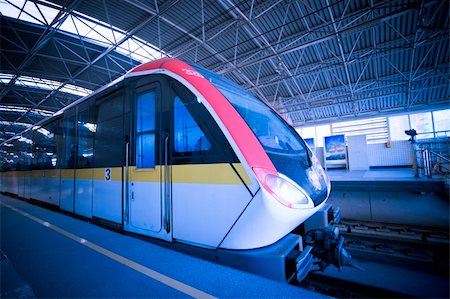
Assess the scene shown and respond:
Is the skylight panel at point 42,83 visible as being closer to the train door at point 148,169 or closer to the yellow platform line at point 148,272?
the train door at point 148,169

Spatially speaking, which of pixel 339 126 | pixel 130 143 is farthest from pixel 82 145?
pixel 339 126

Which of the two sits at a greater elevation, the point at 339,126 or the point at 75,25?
the point at 75,25

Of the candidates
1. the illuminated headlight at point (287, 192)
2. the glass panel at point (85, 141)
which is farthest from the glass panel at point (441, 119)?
the glass panel at point (85, 141)

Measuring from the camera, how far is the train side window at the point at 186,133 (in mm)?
2307

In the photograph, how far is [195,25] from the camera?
1086 cm

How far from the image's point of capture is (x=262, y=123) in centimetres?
279

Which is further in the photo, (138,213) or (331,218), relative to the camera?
(331,218)

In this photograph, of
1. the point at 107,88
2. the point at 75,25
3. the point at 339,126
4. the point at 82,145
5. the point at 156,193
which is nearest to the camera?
the point at 156,193

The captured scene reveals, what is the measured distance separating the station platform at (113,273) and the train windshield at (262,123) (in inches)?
47.9

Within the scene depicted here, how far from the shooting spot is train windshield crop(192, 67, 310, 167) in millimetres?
2457

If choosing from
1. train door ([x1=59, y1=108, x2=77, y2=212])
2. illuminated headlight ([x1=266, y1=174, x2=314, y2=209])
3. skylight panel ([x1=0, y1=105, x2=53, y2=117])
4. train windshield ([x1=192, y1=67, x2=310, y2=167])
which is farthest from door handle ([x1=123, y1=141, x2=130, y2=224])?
skylight panel ([x1=0, y1=105, x2=53, y2=117])

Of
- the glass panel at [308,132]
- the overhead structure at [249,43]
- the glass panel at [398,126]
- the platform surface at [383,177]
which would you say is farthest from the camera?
the glass panel at [308,132]

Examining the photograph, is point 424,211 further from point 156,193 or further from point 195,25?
point 195,25

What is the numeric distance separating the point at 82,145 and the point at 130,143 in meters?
2.05
